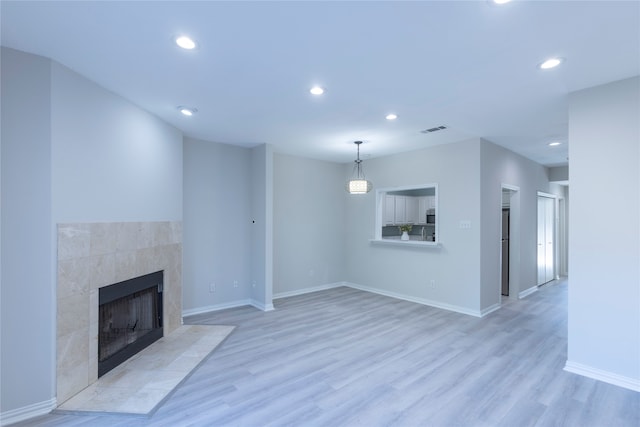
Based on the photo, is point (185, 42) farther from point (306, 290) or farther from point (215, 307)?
point (306, 290)

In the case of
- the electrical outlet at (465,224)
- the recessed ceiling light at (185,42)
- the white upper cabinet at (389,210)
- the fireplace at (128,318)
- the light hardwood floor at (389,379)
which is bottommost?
the light hardwood floor at (389,379)

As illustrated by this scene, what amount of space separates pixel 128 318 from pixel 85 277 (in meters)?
0.97

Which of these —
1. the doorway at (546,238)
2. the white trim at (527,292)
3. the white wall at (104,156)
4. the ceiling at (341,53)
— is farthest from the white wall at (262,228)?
the doorway at (546,238)

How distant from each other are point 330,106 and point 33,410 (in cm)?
363

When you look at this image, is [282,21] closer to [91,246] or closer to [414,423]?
[91,246]

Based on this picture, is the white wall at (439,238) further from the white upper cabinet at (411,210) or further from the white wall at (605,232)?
the white wall at (605,232)

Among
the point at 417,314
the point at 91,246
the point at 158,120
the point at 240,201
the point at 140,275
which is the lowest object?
the point at 417,314

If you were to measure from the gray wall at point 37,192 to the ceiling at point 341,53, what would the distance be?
0.76ft

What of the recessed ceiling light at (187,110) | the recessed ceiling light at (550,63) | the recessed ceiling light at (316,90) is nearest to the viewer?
the recessed ceiling light at (550,63)

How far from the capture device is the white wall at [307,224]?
18.6 ft

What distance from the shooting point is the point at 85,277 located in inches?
102

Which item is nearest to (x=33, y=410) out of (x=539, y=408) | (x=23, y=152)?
(x=23, y=152)

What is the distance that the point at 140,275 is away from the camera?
10.9ft

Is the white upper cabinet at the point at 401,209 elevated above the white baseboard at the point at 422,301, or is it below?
above
